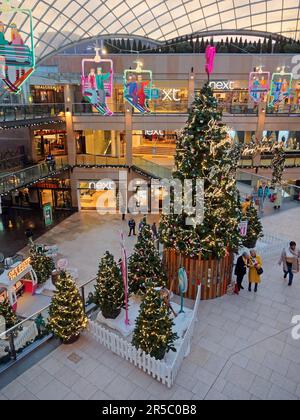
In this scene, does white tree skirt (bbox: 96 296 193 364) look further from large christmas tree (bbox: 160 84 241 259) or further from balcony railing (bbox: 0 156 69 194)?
balcony railing (bbox: 0 156 69 194)

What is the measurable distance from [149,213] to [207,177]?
54.4 ft

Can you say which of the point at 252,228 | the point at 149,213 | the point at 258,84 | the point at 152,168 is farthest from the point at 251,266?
the point at 149,213

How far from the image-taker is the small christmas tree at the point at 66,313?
31.1 feet

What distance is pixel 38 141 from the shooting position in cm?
2911

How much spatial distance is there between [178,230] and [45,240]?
43.6 feet

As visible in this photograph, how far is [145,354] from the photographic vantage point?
333 inches

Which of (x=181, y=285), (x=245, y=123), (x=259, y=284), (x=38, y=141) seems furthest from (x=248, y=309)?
(x=38, y=141)

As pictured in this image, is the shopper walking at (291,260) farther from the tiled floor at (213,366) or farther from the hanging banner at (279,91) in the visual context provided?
the hanging banner at (279,91)

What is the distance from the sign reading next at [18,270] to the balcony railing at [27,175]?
6.27 m

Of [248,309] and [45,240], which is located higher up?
[248,309]

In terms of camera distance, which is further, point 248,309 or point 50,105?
point 50,105
